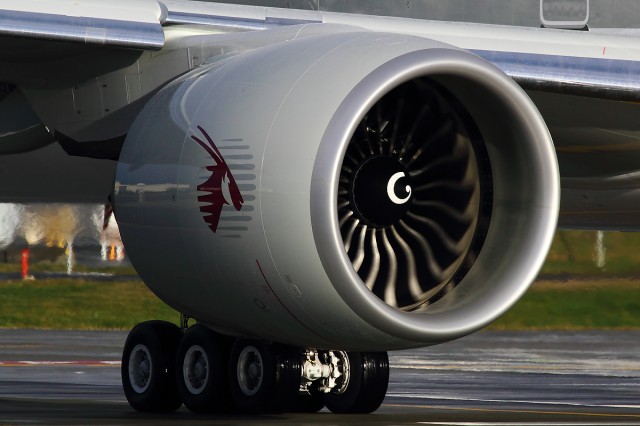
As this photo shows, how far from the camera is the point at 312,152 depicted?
754 centimetres

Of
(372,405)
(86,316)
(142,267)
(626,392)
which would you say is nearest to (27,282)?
(86,316)

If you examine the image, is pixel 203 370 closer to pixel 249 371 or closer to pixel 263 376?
pixel 249 371

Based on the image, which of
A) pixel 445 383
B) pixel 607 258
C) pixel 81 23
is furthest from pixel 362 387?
pixel 607 258

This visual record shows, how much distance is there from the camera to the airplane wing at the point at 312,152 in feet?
25.2

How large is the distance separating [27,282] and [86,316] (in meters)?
1.70

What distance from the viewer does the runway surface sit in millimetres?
10227

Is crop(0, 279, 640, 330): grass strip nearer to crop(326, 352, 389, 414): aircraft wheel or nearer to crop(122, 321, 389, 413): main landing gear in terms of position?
crop(326, 352, 389, 414): aircraft wheel

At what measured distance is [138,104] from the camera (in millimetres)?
9344

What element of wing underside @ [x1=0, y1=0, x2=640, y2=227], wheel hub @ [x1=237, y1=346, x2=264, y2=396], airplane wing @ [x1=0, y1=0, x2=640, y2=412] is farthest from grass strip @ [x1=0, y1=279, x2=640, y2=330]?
wheel hub @ [x1=237, y1=346, x2=264, y2=396]

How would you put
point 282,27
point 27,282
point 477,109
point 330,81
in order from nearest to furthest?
point 330,81, point 477,109, point 282,27, point 27,282

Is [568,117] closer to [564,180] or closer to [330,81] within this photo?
[564,180]

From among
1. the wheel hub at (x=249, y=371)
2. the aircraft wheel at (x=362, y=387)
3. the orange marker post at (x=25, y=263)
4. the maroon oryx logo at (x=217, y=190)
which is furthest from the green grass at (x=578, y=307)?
the maroon oryx logo at (x=217, y=190)

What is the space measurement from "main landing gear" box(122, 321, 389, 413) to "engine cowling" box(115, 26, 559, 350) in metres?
1.09

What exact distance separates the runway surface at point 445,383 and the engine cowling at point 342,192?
1520mm
